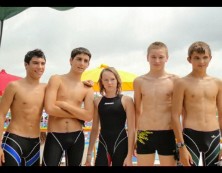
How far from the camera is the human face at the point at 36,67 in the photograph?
391 cm

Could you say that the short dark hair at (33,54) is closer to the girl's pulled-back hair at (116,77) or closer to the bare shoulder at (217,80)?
the girl's pulled-back hair at (116,77)

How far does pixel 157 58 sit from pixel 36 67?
63.9 inches

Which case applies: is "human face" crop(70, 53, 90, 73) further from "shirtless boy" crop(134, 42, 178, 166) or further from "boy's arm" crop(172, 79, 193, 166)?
"boy's arm" crop(172, 79, 193, 166)

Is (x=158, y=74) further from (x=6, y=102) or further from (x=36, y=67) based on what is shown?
(x=6, y=102)

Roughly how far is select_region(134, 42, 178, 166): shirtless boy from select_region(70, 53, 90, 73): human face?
32.9 inches

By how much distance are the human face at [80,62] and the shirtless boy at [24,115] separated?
414 millimetres

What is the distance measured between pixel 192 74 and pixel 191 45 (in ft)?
1.25

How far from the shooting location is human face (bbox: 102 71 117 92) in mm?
3979

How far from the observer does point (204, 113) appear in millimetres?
3666

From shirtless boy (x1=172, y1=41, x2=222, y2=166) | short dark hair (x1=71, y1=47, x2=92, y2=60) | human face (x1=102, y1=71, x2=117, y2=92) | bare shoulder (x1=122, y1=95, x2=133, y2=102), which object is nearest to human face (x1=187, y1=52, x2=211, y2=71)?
shirtless boy (x1=172, y1=41, x2=222, y2=166)

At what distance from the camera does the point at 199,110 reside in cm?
366

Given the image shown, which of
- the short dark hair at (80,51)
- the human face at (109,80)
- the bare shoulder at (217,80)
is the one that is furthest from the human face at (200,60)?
the short dark hair at (80,51)
